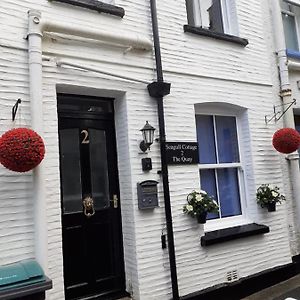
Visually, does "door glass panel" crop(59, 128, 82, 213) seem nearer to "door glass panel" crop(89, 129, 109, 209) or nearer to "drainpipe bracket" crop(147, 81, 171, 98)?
"door glass panel" crop(89, 129, 109, 209)

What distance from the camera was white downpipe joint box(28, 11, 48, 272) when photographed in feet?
11.6

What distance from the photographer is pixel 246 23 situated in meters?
6.03

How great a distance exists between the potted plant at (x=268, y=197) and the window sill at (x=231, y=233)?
1.11 feet

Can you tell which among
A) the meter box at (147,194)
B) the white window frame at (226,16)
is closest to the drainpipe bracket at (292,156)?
the white window frame at (226,16)

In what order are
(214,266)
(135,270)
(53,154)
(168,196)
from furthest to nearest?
(214,266)
(168,196)
(135,270)
(53,154)

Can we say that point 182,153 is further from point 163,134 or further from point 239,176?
point 239,176

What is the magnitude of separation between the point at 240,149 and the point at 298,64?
217 cm

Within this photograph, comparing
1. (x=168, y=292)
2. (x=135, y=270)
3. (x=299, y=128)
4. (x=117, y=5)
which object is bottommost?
(x=168, y=292)

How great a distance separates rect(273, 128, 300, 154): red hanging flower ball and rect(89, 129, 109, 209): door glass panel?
110 inches

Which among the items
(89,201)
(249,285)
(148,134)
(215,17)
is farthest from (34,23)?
(249,285)

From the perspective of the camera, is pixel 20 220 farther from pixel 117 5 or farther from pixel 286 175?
pixel 286 175

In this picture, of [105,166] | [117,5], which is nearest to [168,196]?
[105,166]

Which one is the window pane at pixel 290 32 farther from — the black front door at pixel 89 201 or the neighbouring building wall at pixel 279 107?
the black front door at pixel 89 201

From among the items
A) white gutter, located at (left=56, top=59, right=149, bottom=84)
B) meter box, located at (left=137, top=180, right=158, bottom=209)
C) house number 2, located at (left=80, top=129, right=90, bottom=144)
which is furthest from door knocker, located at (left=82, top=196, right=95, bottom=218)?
white gutter, located at (left=56, top=59, right=149, bottom=84)
